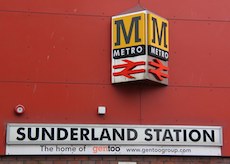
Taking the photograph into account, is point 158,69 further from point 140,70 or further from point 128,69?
point 128,69

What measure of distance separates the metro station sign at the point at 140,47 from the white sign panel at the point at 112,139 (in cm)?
97

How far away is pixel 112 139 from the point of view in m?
10.1

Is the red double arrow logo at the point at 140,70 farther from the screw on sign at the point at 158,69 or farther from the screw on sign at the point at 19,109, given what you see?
the screw on sign at the point at 19,109

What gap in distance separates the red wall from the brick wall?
0.42 metres

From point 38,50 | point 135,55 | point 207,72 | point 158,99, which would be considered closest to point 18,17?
point 38,50

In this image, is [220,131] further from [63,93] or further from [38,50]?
[38,50]

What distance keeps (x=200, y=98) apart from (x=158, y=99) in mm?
846

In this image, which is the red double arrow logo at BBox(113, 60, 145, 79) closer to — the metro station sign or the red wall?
the metro station sign

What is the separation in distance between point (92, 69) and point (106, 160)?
174 cm

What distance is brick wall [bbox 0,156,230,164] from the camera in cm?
995

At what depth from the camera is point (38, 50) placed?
34.1 ft

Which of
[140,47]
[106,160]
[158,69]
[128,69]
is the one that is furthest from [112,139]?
[140,47]

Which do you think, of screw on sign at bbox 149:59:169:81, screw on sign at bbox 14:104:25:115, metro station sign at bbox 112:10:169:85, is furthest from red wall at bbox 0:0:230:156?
screw on sign at bbox 149:59:169:81

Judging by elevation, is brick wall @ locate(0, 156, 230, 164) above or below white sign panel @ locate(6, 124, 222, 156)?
below
